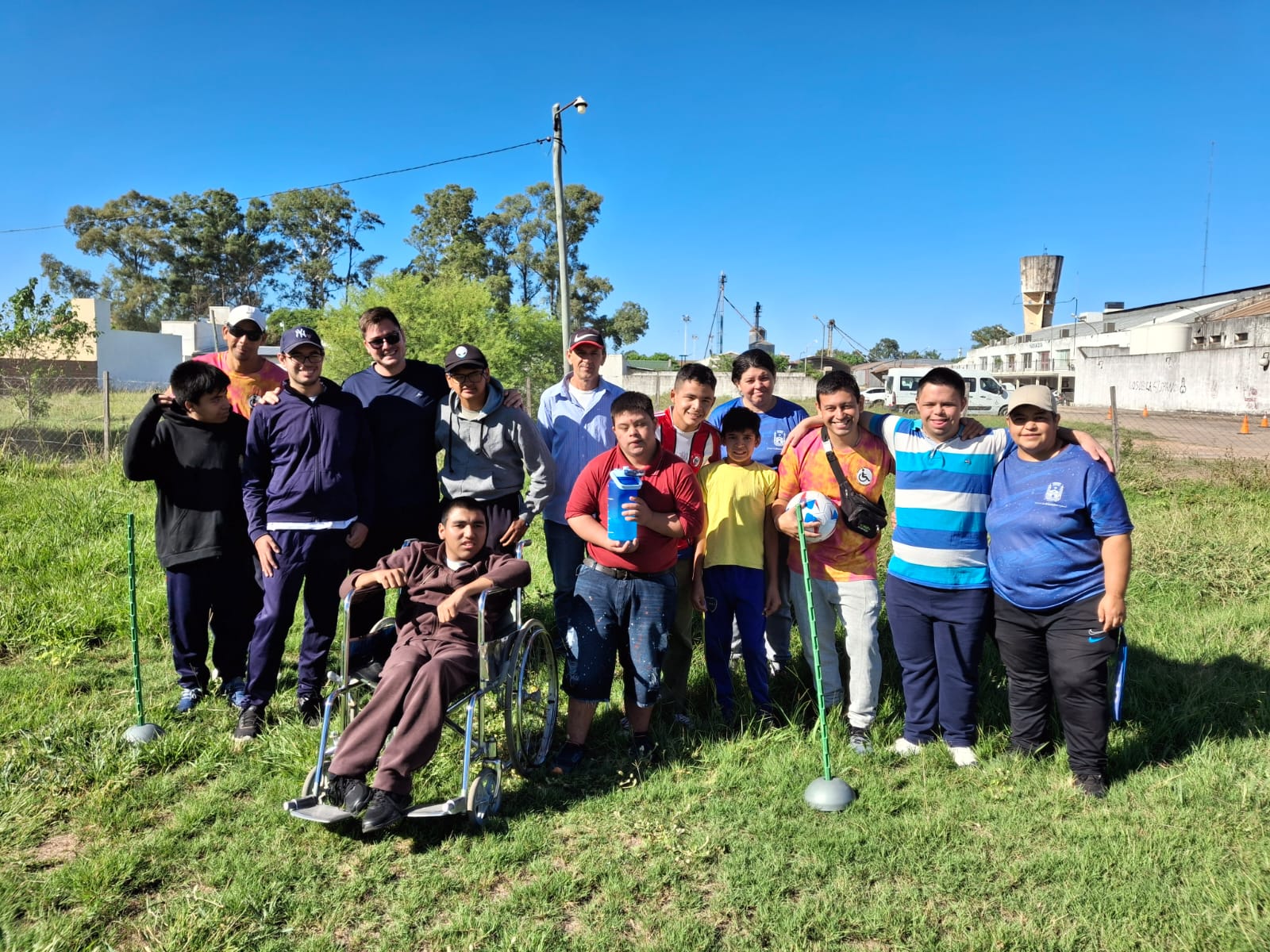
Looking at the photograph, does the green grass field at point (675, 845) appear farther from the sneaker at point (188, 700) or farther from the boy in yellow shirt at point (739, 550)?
the boy in yellow shirt at point (739, 550)

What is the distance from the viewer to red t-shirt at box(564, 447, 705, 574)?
3514 mm

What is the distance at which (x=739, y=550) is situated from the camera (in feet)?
12.6

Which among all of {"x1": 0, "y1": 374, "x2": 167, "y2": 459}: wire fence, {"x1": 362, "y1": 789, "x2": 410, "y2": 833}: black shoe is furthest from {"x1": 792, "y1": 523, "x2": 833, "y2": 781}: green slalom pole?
{"x1": 0, "y1": 374, "x2": 167, "y2": 459}: wire fence

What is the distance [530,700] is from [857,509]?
73.9 inches

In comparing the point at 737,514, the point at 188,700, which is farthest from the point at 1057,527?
the point at 188,700

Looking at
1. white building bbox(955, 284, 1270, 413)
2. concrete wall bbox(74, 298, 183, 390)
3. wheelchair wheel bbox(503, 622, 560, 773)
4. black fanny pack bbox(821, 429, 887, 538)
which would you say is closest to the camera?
wheelchair wheel bbox(503, 622, 560, 773)

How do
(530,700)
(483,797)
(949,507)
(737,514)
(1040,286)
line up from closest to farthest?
(483,797) < (949,507) < (737,514) < (530,700) < (1040,286)

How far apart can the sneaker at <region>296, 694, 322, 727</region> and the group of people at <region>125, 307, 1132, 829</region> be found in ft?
0.04

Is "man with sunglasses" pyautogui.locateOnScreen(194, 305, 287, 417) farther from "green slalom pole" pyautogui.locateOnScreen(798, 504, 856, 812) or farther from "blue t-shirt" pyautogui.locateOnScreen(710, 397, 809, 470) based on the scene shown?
"green slalom pole" pyautogui.locateOnScreen(798, 504, 856, 812)

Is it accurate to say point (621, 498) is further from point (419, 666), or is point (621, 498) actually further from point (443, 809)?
point (443, 809)

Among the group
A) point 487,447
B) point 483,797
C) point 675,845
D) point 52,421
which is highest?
point 52,421

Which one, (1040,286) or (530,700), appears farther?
(1040,286)

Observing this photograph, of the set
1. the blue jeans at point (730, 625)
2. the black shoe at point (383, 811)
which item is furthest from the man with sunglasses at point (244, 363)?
the blue jeans at point (730, 625)

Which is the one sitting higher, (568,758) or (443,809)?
(443,809)
